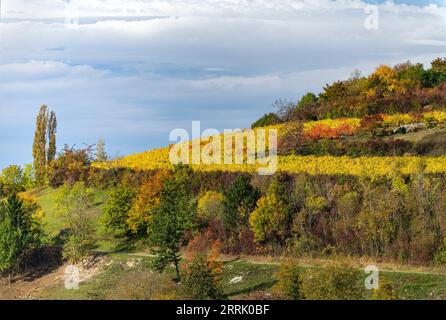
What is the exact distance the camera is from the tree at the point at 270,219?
1748 inches

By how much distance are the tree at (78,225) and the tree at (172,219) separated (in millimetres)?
4130

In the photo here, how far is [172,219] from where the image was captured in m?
42.8


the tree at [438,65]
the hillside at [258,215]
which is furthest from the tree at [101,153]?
the tree at [438,65]

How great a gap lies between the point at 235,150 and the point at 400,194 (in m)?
17.7

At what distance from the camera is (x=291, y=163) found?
174 ft

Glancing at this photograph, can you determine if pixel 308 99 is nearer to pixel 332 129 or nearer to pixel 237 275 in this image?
pixel 332 129

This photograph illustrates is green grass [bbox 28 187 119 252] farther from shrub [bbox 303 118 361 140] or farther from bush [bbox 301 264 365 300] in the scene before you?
bush [bbox 301 264 365 300]

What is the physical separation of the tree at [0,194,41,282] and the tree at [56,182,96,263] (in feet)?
7.43

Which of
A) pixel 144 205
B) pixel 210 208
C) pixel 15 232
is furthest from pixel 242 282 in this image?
pixel 15 232

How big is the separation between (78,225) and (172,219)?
9.30m

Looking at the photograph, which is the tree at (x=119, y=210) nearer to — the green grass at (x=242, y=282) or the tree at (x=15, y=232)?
the green grass at (x=242, y=282)
